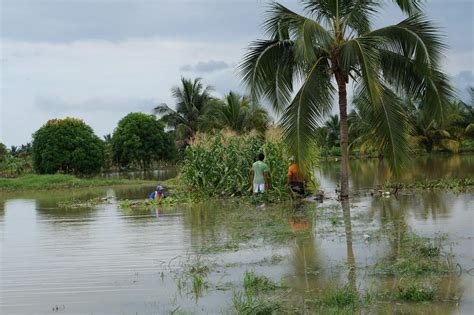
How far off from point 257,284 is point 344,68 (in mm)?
10186

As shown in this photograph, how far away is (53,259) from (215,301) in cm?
425

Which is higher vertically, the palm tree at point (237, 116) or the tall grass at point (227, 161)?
the palm tree at point (237, 116)

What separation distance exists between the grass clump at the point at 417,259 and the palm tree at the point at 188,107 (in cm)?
3812

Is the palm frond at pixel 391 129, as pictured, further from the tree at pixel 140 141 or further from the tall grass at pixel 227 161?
the tree at pixel 140 141

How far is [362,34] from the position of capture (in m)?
15.7

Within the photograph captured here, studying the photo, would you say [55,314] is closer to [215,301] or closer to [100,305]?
[100,305]

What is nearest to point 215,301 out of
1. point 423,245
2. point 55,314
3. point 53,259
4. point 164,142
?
point 55,314

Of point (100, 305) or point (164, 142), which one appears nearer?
point (100, 305)

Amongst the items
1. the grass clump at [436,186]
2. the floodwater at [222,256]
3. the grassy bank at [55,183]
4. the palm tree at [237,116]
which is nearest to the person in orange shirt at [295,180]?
the floodwater at [222,256]

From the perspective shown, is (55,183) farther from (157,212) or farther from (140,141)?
(157,212)

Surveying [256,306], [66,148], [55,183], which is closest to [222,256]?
[256,306]

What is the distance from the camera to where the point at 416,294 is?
532 centimetres

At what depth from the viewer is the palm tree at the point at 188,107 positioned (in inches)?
1813

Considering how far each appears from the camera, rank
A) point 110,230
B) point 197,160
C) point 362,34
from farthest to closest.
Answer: point 197,160
point 362,34
point 110,230
